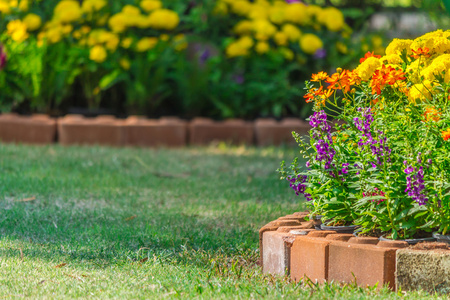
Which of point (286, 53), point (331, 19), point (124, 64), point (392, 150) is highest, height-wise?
point (331, 19)

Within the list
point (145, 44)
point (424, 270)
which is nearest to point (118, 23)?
point (145, 44)

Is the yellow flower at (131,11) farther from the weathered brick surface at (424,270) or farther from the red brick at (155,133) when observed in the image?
the weathered brick surface at (424,270)

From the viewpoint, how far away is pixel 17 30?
6496 millimetres

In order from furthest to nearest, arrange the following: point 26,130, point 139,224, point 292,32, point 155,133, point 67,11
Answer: point 292,32
point 67,11
point 155,133
point 26,130
point 139,224

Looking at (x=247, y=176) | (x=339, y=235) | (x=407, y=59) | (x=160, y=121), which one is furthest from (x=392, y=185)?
(x=160, y=121)

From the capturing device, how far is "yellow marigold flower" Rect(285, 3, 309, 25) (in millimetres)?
6953

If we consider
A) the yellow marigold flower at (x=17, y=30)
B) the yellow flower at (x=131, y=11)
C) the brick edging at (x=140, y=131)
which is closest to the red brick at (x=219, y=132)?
the brick edging at (x=140, y=131)

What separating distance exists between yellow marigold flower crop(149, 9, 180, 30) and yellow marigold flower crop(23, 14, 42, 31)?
106 cm

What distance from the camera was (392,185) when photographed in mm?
2498

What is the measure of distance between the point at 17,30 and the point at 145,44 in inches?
46.1

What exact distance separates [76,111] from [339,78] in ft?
14.4

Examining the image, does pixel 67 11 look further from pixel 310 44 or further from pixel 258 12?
pixel 310 44

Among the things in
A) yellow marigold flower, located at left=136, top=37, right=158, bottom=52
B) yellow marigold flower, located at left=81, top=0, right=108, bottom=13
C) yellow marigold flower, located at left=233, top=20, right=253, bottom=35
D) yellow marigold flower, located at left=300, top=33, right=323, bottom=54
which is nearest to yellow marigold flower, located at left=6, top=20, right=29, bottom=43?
yellow marigold flower, located at left=81, top=0, right=108, bottom=13

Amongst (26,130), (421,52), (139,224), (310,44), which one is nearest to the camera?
(421,52)
